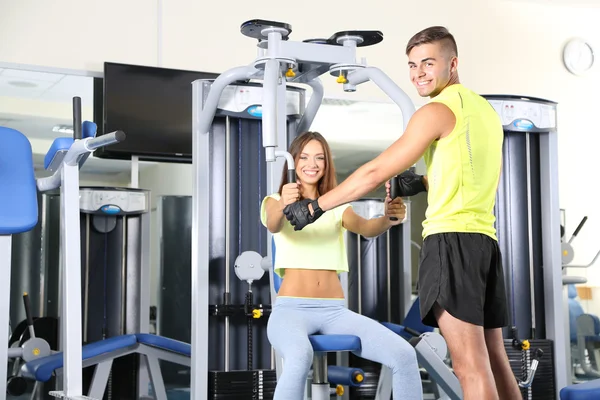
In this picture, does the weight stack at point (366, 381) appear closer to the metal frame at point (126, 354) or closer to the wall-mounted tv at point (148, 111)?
the metal frame at point (126, 354)

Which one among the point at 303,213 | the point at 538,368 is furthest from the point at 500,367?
the point at 538,368

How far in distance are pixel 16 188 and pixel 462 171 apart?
1.49 meters

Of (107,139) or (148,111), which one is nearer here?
(107,139)

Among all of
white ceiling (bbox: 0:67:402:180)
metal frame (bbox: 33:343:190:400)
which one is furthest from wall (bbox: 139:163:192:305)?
metal frame (bbox: 33:343:190:400)

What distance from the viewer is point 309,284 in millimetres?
2629

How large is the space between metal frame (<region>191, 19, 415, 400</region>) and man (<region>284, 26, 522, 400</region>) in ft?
1.82

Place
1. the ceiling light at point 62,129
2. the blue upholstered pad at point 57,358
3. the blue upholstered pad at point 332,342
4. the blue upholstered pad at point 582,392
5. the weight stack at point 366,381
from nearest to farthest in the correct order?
the blue upholstered pad at point 582,392 < the blue upholstered pad at point 332,342 < the blue upholstered pad at point 57,358 < the weight stack at point 366,381 < the ceiling light at point 62,129

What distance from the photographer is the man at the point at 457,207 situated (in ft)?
6.32

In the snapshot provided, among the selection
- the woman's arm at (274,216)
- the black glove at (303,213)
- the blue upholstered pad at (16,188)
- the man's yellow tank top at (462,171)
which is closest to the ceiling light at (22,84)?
the blue upholstered pad at (16,188)

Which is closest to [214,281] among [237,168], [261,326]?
[261,326]

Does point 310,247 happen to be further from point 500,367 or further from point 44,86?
point 44,86

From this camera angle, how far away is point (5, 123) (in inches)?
190

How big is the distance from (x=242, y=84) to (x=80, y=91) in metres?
1.67

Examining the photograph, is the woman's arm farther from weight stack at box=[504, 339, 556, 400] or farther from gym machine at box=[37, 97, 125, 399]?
weight stack at box=[504, 339, 556, 400]
